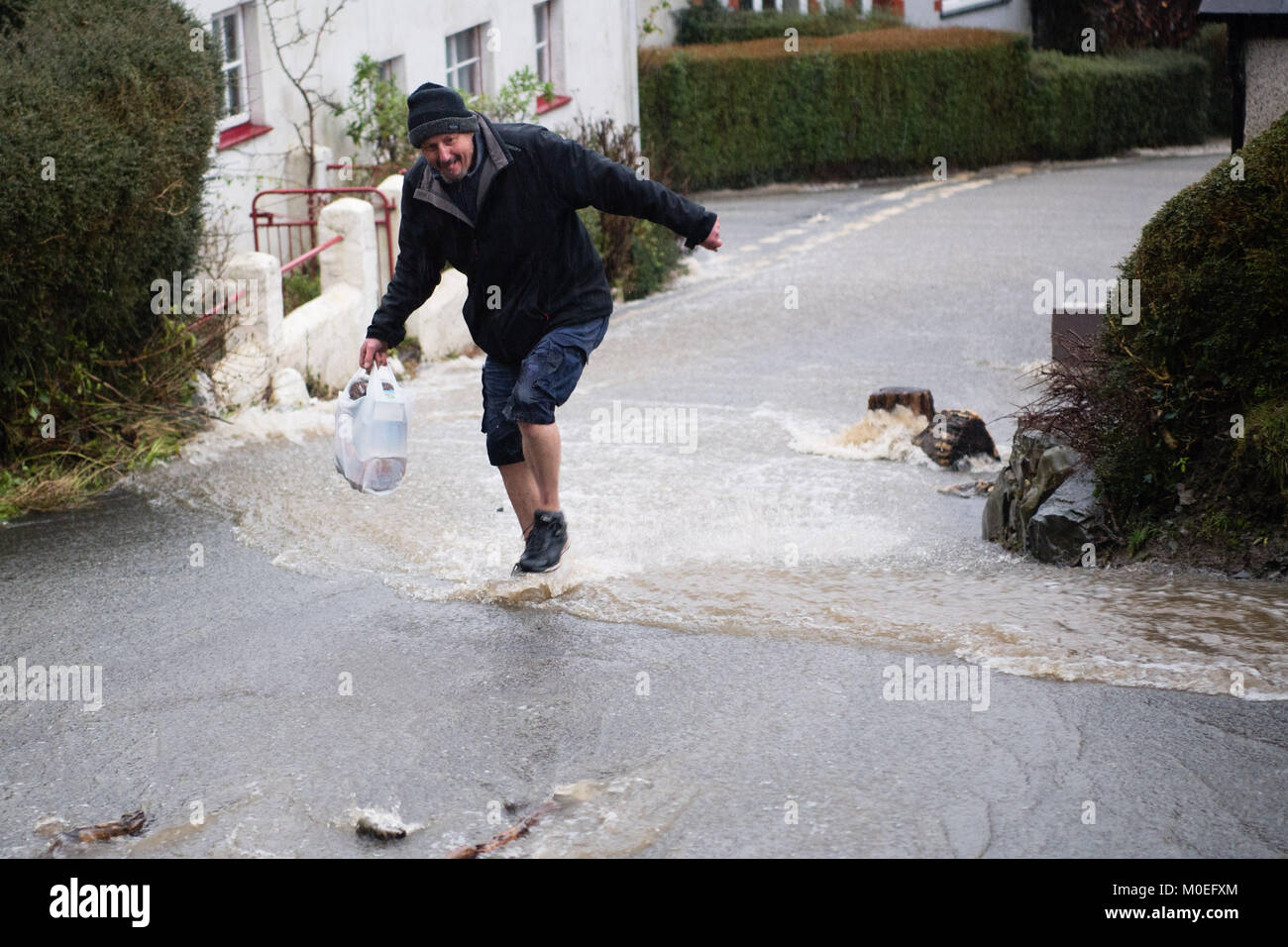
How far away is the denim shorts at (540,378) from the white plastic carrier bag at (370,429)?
1.39 feet

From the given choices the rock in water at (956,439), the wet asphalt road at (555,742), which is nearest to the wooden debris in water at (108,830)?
the wet asphalt road at (555,742)

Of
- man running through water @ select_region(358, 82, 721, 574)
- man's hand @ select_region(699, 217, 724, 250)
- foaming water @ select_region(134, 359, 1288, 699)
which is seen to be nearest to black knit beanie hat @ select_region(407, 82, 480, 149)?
man running through water @ select_region(358, 82, 721, 574)

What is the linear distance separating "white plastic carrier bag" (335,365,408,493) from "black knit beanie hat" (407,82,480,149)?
1.07 meters

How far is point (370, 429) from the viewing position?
6145mm

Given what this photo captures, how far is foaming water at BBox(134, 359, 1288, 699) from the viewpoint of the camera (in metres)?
5.23

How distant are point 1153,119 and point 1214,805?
86.4 feet

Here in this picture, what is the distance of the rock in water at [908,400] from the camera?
900 cm

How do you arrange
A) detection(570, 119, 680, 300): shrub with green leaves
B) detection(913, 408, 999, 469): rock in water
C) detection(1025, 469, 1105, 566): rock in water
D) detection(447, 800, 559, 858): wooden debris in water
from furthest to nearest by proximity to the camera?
detection(570, 119, 680, 300): shrub with green leaves → detection(913, 408, 999, 469): rock in water → detection(1025, 469, 1105, 566): rock in water → detection(447, 800, 559, 858): wooden debris in water

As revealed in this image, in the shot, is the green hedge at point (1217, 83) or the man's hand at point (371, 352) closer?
the man's hand at point (371, 352)

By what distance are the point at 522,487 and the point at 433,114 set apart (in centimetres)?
150

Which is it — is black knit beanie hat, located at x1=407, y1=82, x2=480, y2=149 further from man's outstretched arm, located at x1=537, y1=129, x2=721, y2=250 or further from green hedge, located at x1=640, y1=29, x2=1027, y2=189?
green hedge, located at x1=640, y1=29, x2=1027, y2=189

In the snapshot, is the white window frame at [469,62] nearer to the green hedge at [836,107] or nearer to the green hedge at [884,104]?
the green hedge at [884,104]

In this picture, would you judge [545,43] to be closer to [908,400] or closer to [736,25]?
[908,400]

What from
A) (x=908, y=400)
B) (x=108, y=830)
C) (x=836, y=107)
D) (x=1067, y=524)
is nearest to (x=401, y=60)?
(x=908, y=400)
